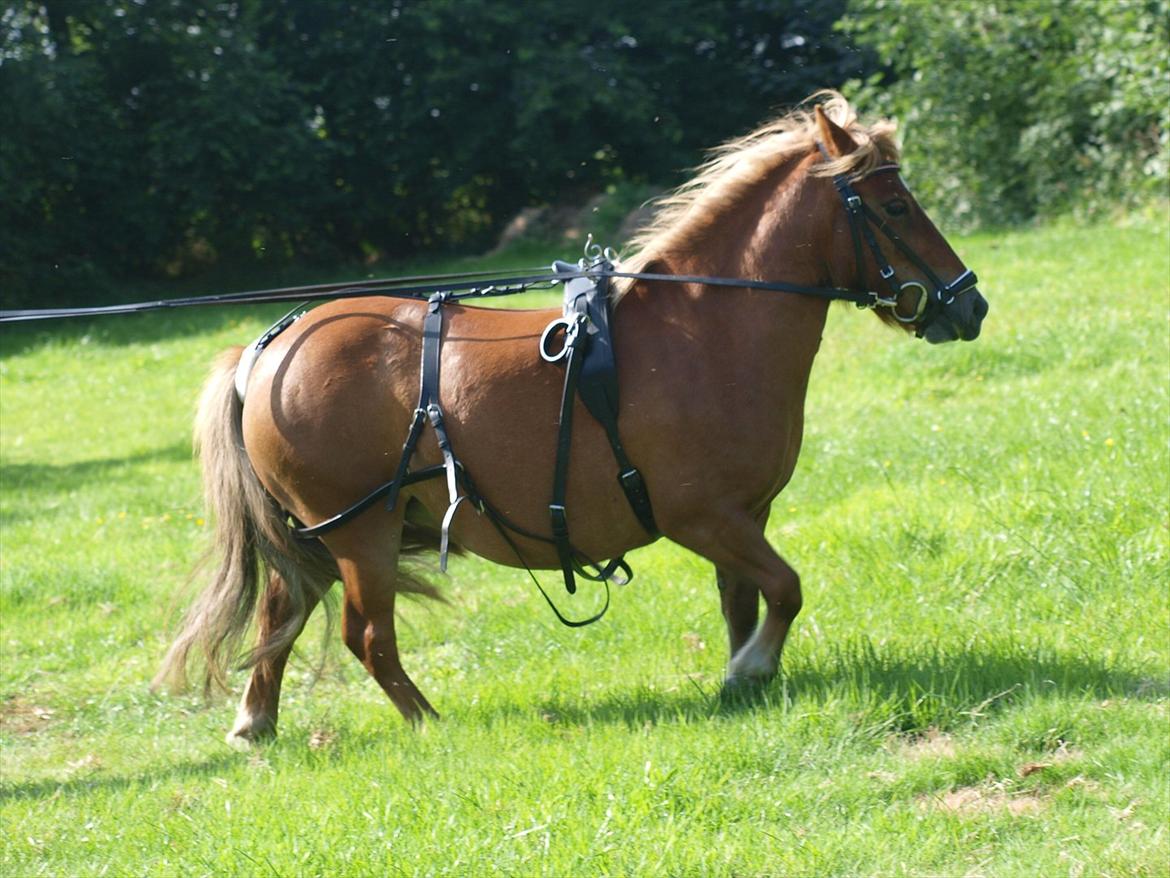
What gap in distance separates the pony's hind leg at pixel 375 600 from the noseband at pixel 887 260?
219 centimetres

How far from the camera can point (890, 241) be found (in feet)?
16.6

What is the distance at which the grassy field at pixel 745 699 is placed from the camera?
4.08 metres

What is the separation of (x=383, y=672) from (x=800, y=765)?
6.09 feet

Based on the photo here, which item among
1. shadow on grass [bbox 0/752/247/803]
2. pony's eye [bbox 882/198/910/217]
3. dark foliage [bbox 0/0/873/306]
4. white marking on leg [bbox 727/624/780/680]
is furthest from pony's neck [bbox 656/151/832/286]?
dark foliage [bbox 0/0/873/306]

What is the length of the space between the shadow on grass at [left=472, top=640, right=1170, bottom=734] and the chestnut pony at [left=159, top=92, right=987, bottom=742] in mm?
218

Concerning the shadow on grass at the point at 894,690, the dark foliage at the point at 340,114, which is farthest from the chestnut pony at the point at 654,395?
the dark foliage at the point at 340,114

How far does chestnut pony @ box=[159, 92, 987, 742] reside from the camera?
16.6 feet

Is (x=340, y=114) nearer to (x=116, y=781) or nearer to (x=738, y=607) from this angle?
(x=116, y=781)

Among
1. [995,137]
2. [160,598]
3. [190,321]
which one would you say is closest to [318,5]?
[190,321]

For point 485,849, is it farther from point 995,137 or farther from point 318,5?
point 318,5

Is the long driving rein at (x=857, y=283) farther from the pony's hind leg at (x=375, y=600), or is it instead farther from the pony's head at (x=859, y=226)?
the pony's hind leg at (x=375, y=600)

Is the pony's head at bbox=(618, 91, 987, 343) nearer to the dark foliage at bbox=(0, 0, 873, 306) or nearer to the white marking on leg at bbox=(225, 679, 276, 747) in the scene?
the white marking on leg at bbox=(225, 679, 276, 747)

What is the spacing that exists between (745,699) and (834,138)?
2203mm

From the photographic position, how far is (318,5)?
27.3 meters
